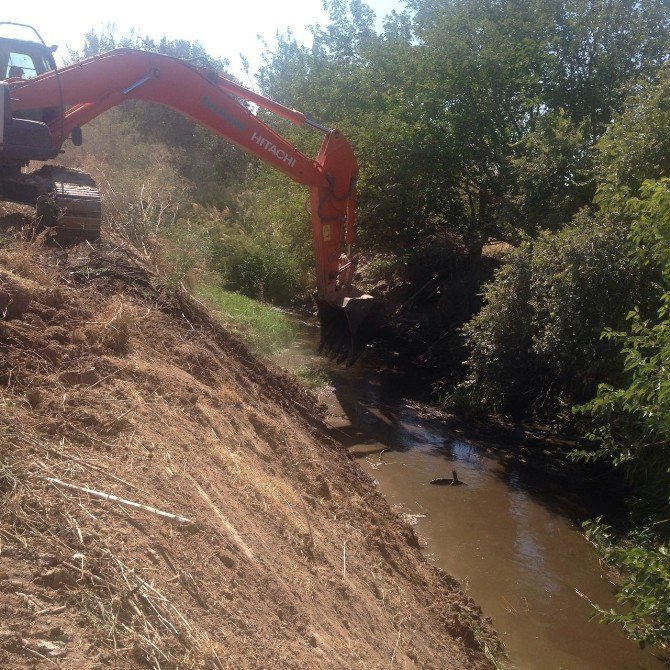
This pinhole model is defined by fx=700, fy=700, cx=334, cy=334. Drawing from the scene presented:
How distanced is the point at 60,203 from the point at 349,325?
465 centimetres

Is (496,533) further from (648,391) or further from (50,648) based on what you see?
(50,648)

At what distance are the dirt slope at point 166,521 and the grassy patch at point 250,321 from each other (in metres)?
3.26

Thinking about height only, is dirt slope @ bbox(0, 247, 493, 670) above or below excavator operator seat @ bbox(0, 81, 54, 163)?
below

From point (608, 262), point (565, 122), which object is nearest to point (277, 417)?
point (608, 262)

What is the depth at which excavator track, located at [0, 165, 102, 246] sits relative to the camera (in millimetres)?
8113

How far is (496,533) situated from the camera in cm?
829

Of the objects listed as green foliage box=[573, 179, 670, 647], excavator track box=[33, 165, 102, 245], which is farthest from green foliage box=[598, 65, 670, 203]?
excavator track box=[33, 165, 102, 245]

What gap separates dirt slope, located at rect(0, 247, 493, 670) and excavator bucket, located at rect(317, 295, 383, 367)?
10.6 feet

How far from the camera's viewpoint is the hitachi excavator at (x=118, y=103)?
8.34 m

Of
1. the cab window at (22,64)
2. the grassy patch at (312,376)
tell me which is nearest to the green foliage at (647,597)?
the grassy patch at (312,376)

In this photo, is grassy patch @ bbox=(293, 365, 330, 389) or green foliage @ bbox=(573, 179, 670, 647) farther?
grassy patch @ bbox=(293, 365, 330, 389)

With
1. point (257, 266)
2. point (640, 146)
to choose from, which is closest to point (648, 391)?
point (640, 146)

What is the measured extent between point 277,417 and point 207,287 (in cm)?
570

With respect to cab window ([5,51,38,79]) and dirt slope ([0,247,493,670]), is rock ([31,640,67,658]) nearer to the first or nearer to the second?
dirt slope ([0,247,493,670])
